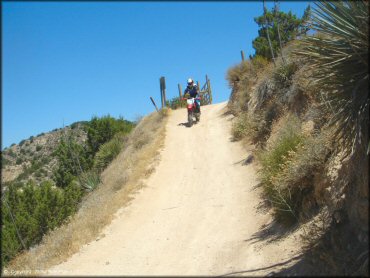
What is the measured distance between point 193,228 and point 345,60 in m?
5.22

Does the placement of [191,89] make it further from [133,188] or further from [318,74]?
[318,74]

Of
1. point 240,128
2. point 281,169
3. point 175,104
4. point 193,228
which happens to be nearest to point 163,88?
point 175,104

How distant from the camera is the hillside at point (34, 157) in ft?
147

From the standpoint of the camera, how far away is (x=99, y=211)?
1169 cm

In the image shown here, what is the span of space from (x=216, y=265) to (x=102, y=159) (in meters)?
17.6

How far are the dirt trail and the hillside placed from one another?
25.2 meters

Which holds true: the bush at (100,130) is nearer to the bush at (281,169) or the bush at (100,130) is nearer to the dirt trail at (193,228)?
the dirt trail at (193,228)

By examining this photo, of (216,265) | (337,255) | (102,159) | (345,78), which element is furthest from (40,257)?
(102,159)

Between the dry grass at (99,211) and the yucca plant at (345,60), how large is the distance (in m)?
6.34

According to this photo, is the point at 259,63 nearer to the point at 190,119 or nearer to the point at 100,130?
the point at 190,119

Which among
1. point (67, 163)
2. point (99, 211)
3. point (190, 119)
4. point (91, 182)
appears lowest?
point (99, 211)

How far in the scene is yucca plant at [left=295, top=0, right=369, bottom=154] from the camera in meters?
5.44

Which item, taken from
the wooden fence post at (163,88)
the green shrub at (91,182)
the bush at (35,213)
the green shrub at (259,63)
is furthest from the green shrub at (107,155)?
the green shrub at (259,63)

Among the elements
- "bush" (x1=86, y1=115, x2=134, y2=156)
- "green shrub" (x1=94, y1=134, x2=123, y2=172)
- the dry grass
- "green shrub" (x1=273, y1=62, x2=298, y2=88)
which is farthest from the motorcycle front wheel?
"bush" (x1=86, y1=115, x2=134, y2=156)
